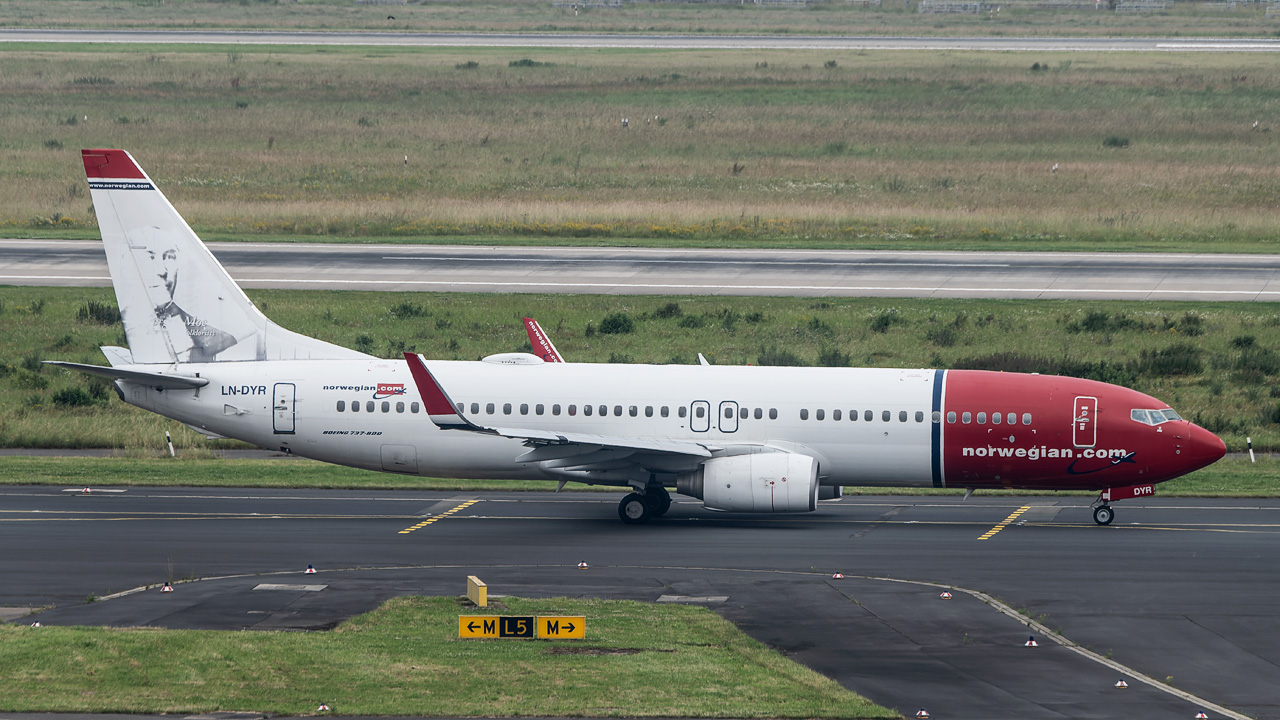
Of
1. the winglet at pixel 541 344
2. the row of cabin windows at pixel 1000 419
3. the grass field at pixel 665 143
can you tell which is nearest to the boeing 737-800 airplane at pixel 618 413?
the row of cabin windows at pixel 1000 419

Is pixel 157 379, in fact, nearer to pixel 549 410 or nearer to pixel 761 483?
pixel 549 410

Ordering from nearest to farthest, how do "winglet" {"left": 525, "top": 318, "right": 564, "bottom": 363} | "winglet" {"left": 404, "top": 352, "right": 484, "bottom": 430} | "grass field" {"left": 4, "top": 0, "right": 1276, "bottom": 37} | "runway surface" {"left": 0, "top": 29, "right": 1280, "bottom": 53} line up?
"winglet" {"left": 404, "top": 352, "right": 484, "bottom": 430}
"winglet" {"left": 525, "top": 318, "right": 564, "bottom": 363}
"runway surface" {"left": 0, "top": 29, "right": 1280, "bottom": 53}
"grass field" {"left": 4, "top": 0, "right": 1276, "bottom": 37}

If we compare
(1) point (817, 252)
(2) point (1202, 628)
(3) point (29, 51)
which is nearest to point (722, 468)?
(2) point (1202, 628)

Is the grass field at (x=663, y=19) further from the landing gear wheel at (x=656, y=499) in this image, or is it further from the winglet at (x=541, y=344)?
the landing gear wheel at (x=656, y=499)

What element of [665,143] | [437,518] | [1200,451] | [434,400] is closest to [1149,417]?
[1200,451]

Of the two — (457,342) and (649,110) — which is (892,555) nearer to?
(457,342)

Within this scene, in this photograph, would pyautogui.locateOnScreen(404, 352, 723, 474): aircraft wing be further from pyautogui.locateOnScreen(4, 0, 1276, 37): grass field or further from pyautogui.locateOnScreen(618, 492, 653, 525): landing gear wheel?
pyautogui.locateOnScreen(4, 0, 1276, 37): grass field

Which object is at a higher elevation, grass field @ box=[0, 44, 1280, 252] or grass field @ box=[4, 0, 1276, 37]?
grass field @ box=[4, 0, 1276, 37]

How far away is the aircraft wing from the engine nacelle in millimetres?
693

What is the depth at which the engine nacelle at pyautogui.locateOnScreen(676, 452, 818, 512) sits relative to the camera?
1334 inches

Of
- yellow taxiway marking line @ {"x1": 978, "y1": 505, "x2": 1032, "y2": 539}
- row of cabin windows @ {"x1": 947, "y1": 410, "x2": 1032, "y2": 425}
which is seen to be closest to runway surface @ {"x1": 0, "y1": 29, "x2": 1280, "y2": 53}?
yellow taxiway marking line @ {"x1": 978, "y1": 505, "x2": 1032, "y2": 539}

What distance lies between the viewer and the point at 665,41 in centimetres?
15412

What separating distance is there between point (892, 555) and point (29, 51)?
13088 centimetres

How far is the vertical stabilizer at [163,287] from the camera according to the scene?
37500 millimetres
